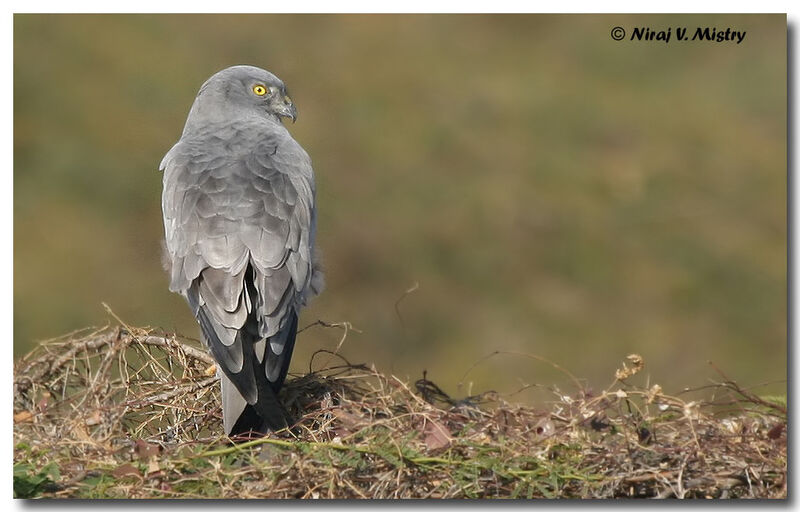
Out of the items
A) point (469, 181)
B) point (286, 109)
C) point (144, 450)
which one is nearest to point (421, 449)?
point (144, 450)

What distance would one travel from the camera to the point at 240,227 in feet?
14.5

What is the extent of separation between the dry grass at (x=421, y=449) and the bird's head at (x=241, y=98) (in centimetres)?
155

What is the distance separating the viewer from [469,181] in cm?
909

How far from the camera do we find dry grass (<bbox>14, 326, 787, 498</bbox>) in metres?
3.62

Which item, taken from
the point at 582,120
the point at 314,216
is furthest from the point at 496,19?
the point at 314,216

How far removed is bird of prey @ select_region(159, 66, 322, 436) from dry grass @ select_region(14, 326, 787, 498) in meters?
0.25

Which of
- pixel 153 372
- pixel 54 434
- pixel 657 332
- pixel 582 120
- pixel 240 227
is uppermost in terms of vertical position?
pixel 582 120

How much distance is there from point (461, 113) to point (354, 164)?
886 mm

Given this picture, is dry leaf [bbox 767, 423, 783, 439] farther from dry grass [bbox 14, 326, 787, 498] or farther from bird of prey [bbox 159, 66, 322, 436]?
bird of prey [bbox 159, 66, 322, 436]

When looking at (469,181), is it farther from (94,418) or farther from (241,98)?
(94,418)

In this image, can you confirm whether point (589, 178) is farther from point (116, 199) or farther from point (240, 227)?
point (240, 227)

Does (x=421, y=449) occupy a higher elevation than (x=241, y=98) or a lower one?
lower

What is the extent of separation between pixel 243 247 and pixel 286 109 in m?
1.29

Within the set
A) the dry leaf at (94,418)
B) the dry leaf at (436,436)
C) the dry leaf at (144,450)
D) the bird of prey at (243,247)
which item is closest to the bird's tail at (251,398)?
the bird of prey at (243,247)
